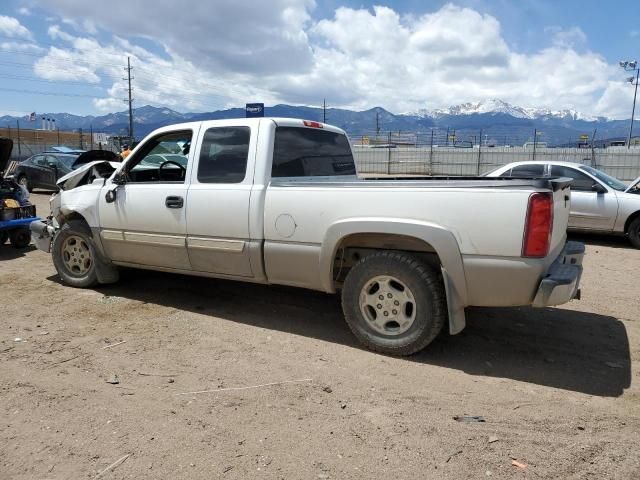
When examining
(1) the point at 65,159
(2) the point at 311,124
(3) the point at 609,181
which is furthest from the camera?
(1) the point at 65,159

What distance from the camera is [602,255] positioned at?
8.41 m

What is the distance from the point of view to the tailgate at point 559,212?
3637 mm

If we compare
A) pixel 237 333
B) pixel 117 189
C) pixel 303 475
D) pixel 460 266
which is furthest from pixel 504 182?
pixel 117 189

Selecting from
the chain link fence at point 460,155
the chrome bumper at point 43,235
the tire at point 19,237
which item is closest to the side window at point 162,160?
the chrome bumper at point 43,235

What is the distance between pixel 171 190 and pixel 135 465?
289cm

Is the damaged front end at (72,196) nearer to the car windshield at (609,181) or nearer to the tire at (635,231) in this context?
the car windshield at (609,181)

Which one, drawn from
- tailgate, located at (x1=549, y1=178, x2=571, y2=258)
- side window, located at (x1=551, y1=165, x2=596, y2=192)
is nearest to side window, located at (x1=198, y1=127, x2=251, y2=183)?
tailgate, located at (x1=549, y1=178, x2=571, y2=258)

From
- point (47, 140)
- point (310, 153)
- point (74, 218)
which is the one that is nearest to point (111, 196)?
point (74, 218)

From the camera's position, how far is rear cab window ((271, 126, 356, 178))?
15.5 feet

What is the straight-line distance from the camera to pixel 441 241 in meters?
3.69

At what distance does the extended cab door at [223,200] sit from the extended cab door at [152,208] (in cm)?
14

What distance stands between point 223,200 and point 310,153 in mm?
1050

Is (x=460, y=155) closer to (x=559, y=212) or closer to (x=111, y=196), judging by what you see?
(x=111, y=196)

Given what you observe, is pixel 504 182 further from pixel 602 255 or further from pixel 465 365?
pixel 602 255
